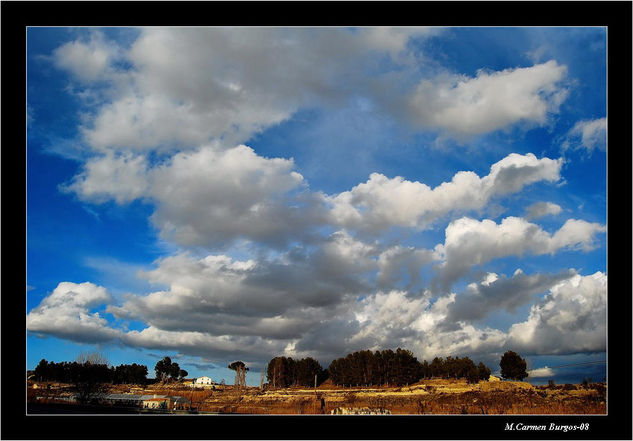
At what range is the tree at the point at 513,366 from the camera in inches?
3364

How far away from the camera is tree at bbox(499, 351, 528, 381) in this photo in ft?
280

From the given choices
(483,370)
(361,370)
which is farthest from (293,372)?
(483,370)

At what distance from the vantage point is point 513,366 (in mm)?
86062

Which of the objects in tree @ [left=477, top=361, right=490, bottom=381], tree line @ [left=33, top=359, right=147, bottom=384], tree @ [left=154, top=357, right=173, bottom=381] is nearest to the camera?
tree @ [left=477, top=361, right=490, bottom=381]

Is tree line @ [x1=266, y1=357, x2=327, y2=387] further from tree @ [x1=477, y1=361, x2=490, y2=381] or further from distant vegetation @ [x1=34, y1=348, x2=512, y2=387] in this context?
tree @ [x1=477, y1=361, x2=490, y2=381]

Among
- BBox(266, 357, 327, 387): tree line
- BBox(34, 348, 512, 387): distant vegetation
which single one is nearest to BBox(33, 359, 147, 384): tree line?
BBox(34, 348, 512, 387): distant vegetation

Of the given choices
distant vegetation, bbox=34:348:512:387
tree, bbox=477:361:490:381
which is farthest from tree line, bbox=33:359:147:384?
tree, bbox=477:361:490:381

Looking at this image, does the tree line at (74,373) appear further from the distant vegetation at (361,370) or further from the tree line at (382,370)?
the tree line at (382,370)

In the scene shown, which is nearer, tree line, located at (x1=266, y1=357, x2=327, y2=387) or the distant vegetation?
the distant vegetation

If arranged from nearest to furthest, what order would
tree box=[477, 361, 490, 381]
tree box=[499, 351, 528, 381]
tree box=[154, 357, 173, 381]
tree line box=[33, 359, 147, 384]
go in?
1. tree box=[499, 351, 528, 381]
2. tree box=[477, 361, 490, 381]
3. tree line box=[33, 359, 147, 384]
4. tree box=[154, 357, 173, 381]

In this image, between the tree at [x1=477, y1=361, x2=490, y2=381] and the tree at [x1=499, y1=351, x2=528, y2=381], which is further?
the tree at [x1=477, y1=361, x2=490, y2=381]

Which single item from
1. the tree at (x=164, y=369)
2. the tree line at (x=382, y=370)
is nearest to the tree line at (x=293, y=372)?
the tree line at (x=382, y=370)

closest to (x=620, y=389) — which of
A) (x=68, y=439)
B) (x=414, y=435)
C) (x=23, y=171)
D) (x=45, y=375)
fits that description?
(x=414, y=435)

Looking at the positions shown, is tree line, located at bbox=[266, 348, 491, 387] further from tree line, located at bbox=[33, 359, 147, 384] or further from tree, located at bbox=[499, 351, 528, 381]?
tree line, located at bbox=[33, 359, 147, 384]
